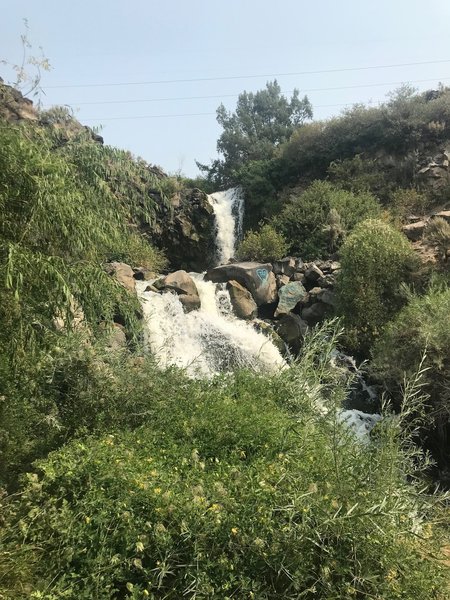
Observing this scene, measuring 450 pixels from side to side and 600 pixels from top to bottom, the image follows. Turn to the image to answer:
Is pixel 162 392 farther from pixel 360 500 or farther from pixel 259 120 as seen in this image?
pixel 259 120

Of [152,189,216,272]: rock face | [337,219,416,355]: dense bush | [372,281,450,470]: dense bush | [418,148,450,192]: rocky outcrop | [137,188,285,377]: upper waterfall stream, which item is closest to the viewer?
[372,281,450,470]: dense bush

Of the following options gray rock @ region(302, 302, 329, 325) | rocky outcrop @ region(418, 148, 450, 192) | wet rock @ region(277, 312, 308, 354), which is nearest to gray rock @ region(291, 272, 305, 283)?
gray rock @ region(302, 302, 329, 325)

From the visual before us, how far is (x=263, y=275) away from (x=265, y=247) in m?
1.92

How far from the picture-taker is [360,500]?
2682mm

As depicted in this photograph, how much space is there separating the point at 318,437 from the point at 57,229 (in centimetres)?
261

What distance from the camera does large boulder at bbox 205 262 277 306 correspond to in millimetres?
11688

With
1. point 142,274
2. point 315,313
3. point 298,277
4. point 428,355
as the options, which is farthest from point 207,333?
point 428,355

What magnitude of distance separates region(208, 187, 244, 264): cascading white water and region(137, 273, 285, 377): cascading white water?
5.54 m

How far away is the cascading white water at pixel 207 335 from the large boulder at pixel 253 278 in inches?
36.6

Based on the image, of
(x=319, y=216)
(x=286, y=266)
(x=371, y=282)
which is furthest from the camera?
(x=319, y=216)

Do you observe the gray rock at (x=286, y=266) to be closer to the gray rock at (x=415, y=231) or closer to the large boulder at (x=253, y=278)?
the large boulder at (x=253, y=278)

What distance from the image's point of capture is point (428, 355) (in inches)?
278

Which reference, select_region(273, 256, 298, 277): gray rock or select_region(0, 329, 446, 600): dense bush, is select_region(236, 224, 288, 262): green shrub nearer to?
select_region(273, 256, 298, 277): gray rock

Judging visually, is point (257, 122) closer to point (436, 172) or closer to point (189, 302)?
point (436, 172)
